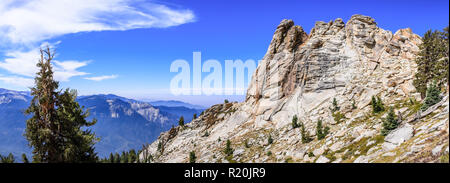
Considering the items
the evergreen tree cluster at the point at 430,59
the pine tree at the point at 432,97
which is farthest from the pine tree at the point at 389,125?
the evergreen tree cluster at the point at 430,59

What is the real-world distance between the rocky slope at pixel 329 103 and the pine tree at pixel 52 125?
90.3 feet

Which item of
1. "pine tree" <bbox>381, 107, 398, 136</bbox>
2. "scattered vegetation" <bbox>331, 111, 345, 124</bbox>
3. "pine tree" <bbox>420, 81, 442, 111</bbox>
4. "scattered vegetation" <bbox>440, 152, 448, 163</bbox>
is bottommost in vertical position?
"scattered vegetation" <bbox>440, 152, 448, 163</bbox>

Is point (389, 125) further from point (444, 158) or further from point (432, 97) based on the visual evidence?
point (444, 158)

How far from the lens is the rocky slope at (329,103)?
24.8m

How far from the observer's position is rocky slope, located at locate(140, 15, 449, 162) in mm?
24750

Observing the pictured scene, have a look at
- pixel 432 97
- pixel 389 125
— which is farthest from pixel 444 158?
pixel 432 97

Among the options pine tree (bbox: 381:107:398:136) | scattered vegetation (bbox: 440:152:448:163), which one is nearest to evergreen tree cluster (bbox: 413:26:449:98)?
pine tree (bbox: 381:107:398:136)

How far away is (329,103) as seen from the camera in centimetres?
5566

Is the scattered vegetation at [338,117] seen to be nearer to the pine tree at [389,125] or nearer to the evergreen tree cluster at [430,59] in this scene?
the evergreen tree cluster at [430,59]

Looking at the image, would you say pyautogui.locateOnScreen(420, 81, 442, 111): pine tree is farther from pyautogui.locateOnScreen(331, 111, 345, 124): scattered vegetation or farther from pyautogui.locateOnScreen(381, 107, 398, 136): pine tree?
pyautogui.locateOnScreen(331, 111, 345, 124): scattered vegetation

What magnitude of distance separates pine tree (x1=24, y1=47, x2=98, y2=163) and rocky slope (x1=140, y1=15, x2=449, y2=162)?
90.3 feet

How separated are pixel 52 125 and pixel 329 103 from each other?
55.1 metres

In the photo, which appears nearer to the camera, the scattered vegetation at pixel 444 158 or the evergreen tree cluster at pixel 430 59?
the scattered vegetation at pixel 444 158
